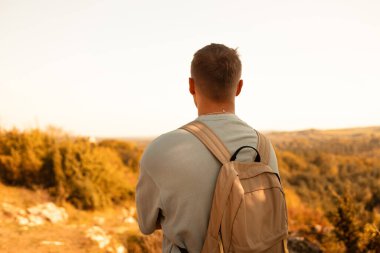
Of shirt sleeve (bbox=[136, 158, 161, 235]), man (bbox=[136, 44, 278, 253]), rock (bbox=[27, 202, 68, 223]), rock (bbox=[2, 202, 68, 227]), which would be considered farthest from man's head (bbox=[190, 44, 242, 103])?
rock (bbox=[27, 202, 68, 223])

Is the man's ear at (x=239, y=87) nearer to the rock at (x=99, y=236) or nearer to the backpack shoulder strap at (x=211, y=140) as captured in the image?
the backpack shoulder strap at (x=211, y=140)

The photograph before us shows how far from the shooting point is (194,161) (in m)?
1.30

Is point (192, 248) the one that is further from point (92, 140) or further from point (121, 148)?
point (121, 148)

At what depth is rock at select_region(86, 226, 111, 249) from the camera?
16.2 ft

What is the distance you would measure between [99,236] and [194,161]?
4.59 m

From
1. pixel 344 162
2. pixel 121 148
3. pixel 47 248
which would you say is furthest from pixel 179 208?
pixel 344 162

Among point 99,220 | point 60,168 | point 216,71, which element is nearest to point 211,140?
point 216,71

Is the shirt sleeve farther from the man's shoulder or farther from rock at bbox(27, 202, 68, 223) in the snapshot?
rock at bbox(27, 202, 68, 223)

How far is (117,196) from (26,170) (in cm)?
285

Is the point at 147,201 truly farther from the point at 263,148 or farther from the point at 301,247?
the point at 301,247

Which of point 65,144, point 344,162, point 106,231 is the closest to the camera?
point 106,231

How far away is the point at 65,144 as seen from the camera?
9398 mm

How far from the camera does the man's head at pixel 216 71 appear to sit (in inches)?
53.6

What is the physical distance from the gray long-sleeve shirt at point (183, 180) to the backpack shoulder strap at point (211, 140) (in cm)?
2
